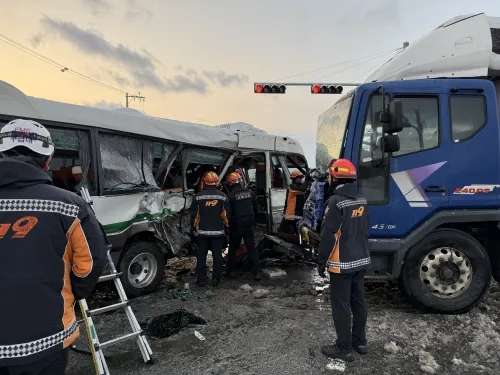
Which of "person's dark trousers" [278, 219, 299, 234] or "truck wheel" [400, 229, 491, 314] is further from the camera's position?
"person's dark trousers" [278, 219, 299, 234]

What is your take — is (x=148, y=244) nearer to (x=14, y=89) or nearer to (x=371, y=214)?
(x=14, y=89)

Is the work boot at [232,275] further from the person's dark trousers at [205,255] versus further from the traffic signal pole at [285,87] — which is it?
the traffic signal pole at [285,87]

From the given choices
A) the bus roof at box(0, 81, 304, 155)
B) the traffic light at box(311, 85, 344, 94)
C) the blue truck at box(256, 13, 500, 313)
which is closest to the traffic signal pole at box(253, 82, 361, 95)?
the traffic light at box(311, 85, 344, 94)

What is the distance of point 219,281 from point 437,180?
364cm

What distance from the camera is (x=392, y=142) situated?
4426 mm

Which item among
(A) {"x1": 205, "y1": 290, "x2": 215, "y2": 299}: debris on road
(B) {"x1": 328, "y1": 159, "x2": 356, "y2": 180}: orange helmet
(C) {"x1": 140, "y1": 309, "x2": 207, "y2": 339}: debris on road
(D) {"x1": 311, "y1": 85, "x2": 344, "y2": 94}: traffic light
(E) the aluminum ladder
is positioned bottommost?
(A) {"x1": 205, "y1": 290, "x2": 215, "y2": 299}: debris on road

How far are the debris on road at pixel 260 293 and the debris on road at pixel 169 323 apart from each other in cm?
128

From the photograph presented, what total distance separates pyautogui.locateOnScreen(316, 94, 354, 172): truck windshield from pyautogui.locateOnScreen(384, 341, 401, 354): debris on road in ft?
7.17

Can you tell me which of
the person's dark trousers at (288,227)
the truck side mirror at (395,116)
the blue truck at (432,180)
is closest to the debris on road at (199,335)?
the blue truck at (432,180)

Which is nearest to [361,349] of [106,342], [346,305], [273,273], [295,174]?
[346,305]

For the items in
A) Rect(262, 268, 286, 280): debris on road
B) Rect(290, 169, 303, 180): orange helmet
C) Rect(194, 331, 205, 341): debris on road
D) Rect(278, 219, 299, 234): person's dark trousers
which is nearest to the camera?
Rect(194, 331, 205, 341): debris on road

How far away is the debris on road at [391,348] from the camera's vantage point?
3.89m

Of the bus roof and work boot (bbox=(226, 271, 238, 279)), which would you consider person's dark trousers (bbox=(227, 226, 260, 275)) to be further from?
the bus roof

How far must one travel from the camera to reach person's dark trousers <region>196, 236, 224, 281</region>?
6327 millimetres
